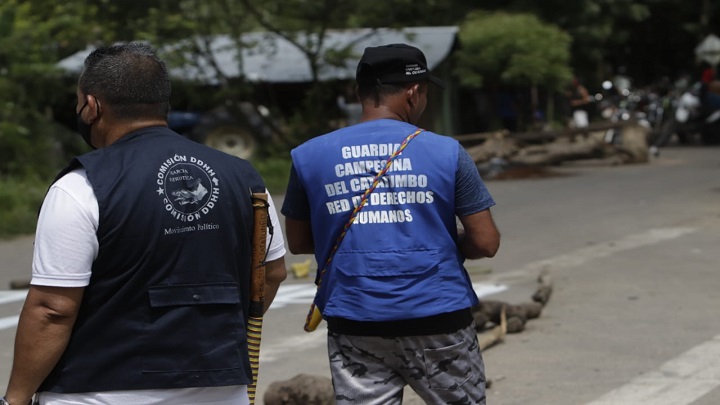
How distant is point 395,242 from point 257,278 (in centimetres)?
57

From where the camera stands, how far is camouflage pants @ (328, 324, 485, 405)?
3602mm

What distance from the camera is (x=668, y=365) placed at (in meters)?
6.90

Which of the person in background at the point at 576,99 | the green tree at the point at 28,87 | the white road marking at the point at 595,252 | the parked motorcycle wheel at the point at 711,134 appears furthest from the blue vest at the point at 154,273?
the parked motorcycle wheel at the point at 711,134

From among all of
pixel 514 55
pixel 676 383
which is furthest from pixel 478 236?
pixel 514 55

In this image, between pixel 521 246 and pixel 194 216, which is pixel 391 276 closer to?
pixel 194 216

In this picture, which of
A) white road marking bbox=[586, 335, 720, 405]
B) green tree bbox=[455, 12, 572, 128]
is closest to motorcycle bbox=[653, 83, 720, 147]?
green tree bbox=[455, 12, 572, 128]

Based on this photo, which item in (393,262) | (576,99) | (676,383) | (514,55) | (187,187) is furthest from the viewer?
(576,99)

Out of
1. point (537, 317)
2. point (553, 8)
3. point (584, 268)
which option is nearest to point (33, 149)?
point (584, 268)

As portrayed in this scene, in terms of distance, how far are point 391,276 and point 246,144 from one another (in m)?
18.5

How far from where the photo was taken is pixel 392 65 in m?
3.67

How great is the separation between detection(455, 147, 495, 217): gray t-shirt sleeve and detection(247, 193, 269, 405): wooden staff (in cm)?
75

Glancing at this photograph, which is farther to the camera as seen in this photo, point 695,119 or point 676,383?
point 695,119

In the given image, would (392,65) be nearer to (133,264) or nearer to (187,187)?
(187,187)

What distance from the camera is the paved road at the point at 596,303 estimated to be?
21.6 ft
